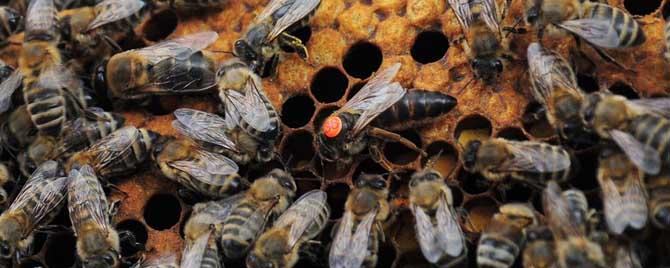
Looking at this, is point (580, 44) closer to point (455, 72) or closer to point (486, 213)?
point (455, 72)

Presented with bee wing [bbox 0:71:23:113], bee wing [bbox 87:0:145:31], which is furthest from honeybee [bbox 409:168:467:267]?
bee wing [bbox 0:71:23:113]

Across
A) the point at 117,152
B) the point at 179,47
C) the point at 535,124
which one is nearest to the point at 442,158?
the point at 535,124

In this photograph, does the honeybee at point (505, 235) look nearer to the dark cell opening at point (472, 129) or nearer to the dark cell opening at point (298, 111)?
the dark cell opening at point (472, 129)

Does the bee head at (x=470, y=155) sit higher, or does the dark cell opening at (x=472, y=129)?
the bee head at (x=470, y=155)

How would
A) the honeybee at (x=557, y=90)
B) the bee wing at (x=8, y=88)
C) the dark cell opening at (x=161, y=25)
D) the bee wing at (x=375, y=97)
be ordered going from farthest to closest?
the dark cell opening at (x=161, y=25) < the bee wing at (x=8, y=88) < the bee wing at (x=375, y=97) < the honeybee at (x=557, y=90)

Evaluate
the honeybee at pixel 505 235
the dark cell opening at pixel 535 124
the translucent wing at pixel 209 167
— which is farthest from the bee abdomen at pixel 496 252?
the translucent wing at pixel 209 167

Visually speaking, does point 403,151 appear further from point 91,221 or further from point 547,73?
point 91,221

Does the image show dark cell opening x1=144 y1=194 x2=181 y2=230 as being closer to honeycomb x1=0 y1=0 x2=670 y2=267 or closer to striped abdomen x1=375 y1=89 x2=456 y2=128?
honeycomb x1=0 y1=0 x2=670 y2=267

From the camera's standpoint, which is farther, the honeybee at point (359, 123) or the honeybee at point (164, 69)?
the honeybee at point (164, 69)
